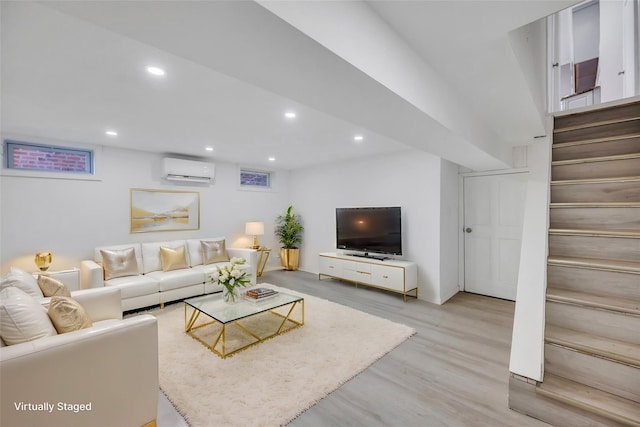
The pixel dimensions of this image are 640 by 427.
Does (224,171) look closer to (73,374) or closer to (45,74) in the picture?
(45,74)

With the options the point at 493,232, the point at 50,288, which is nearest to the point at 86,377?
the point at 50,288

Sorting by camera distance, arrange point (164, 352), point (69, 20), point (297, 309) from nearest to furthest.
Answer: point (69, 20) → point (164, 352) → point (297, 309)

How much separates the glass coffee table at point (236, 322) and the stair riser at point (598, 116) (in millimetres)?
3310

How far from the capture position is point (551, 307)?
68.7 inches

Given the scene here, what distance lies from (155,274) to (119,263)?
1.53 feet

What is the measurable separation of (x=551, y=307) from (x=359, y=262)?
2.88 metres

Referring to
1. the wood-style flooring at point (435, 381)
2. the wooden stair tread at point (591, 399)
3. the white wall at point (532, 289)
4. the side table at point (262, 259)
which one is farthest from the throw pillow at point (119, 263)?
the wooden stair tread at point (591, 399)

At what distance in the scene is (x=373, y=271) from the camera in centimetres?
429

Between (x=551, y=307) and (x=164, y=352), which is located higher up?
(x=551, y=307)

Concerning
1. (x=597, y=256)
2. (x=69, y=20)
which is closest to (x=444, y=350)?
(x=597, y=256)

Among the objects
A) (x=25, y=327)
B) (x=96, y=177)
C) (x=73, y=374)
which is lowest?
(x=73, y=374)

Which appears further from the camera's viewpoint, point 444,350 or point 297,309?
point 297,309

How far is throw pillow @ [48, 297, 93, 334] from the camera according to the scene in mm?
1680

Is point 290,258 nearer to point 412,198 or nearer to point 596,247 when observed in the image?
point 412,198
